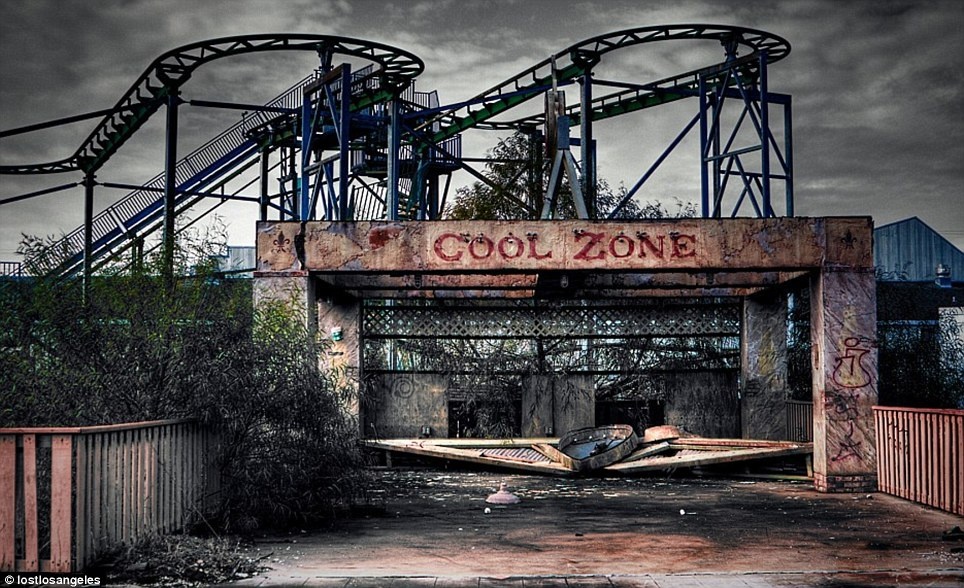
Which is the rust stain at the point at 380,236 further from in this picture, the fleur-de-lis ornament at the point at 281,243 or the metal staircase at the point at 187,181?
the metal staircase at the point at 187,181

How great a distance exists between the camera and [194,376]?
9680mm

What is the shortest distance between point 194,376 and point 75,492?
7.48 ft

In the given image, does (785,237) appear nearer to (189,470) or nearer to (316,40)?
(189,470)

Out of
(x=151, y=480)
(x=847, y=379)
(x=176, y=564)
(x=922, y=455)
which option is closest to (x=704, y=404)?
(x=847, y=379)

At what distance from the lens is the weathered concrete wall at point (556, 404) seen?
1772 centimetres

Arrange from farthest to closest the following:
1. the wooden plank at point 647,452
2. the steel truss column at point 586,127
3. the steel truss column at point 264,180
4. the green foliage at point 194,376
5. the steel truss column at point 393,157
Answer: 1. the steel truss column at point 264,180
2. the steel truss column at point 393,157
3. the steel truss column at point 586,127
4. the wooden plank at point 647,452
5. the green foliage at point 194,376

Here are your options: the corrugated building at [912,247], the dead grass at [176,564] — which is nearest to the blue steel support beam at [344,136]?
the dead grass at [176,564]

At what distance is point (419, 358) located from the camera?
1814 cm

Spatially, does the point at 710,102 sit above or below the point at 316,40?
below

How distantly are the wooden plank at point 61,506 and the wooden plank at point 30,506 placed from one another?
0.13 m

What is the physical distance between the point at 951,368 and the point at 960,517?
9.50 metres

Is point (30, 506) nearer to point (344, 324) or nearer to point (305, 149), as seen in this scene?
point (344, 324)

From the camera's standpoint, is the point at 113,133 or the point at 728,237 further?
the point at 113,133

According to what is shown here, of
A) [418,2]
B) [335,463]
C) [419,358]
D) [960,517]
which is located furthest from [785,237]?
[418,2]
